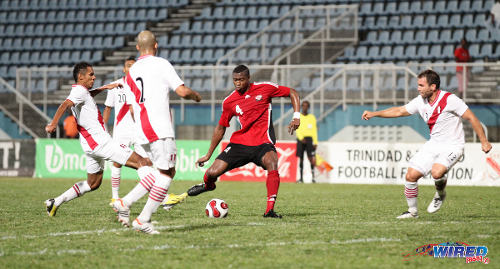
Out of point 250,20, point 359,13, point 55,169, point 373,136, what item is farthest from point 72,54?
point 373,136

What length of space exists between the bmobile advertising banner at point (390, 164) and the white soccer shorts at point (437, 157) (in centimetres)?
956

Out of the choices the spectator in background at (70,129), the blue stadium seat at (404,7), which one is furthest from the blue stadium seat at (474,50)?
the spectator in background at (70,129)

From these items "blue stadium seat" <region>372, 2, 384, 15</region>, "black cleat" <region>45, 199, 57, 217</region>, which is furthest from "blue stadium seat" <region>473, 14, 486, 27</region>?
"black cleat" <region>45, 199, 57, 217</region>

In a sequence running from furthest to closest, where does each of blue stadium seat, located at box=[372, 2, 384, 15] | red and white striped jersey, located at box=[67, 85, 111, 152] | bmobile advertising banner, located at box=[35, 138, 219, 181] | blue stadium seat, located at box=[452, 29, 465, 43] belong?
1. blue stadium seat, located at box=[372, 2, 384, 15]
2. blue stadium seat, located at box=[452, 29, 465, 43]
3. bmobile advertising banner, located at box=[35, 138, 219, 181]
4. red and white striped jersey, located at box=[67, 85, 111, 152]

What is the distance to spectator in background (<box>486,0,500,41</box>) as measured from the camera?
2433 cm

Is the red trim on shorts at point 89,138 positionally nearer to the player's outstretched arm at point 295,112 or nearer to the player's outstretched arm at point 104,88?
the player's outstretched arm at point 104,88

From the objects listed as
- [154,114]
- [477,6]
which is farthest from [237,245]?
[477,6]

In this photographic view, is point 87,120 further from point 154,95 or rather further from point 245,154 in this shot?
point 154,95

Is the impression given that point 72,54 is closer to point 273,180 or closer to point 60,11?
point 60,11

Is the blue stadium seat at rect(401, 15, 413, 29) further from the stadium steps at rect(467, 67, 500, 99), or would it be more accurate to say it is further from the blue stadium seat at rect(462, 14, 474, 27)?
the stadium steps at rect(467, 67, 500, 99)

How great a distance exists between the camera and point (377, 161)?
63.0 ft

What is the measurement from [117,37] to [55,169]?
10200 millimetres

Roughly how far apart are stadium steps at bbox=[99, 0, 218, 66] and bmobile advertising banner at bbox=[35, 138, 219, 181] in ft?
25.8

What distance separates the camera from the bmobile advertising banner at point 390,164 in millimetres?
18250
